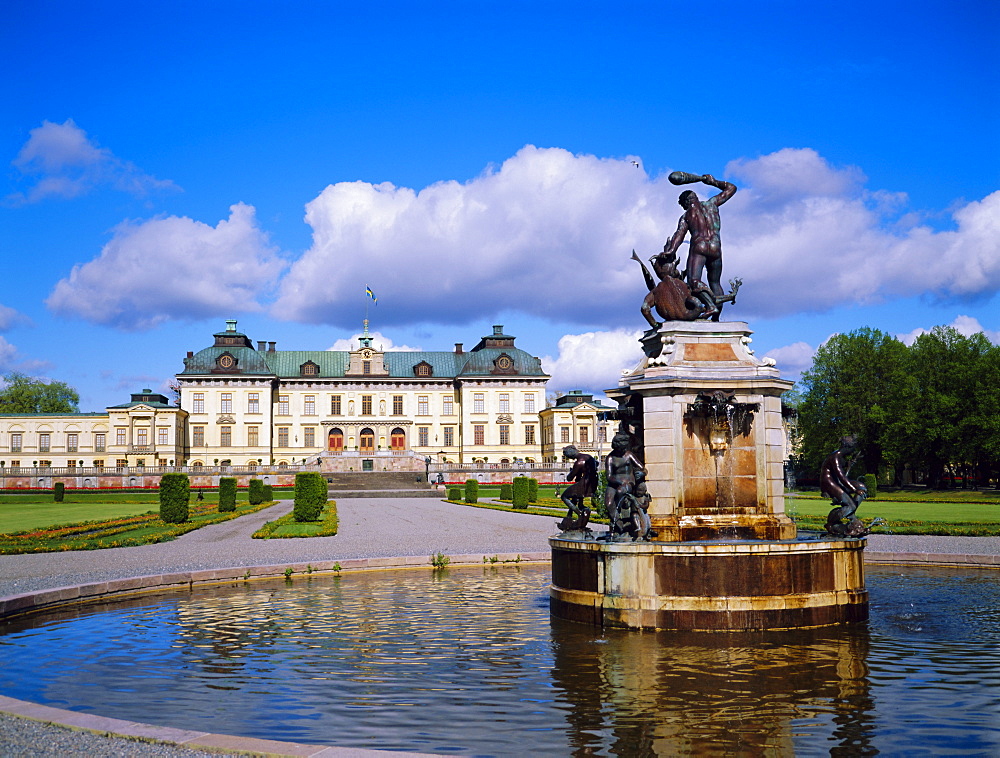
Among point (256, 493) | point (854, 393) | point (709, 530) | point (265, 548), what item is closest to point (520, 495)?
point (256, 493)

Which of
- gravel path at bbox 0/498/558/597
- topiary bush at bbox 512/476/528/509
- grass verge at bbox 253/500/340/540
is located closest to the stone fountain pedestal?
gravel path at bbox 0/498/558/597

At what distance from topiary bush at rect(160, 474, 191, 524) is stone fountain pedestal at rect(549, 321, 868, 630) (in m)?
23.2

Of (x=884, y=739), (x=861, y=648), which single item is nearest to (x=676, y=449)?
(x=861, y=648)

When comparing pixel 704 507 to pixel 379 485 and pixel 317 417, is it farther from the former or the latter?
pixel 317 417

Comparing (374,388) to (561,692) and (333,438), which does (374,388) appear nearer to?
(333,438)

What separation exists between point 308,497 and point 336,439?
59854 millimetres

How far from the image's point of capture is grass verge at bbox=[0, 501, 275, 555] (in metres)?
21.4

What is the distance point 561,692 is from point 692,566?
→ 3.03 meters

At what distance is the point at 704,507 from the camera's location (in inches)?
464

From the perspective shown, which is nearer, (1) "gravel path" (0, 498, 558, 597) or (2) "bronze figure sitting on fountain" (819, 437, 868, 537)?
(2) "bronze figure sitting on fountain" (819, 437, 868, 537)

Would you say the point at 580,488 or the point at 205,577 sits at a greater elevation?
the point at 580,488

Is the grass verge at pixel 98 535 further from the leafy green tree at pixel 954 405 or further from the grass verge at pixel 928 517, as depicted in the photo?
the leafy green tree at pixel 954 405

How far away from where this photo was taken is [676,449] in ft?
38.7

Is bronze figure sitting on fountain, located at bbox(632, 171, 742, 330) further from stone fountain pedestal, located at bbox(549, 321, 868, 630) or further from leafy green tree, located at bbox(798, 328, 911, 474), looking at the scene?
leafy green tree, located at bbox(798, 328, 911, 474)
